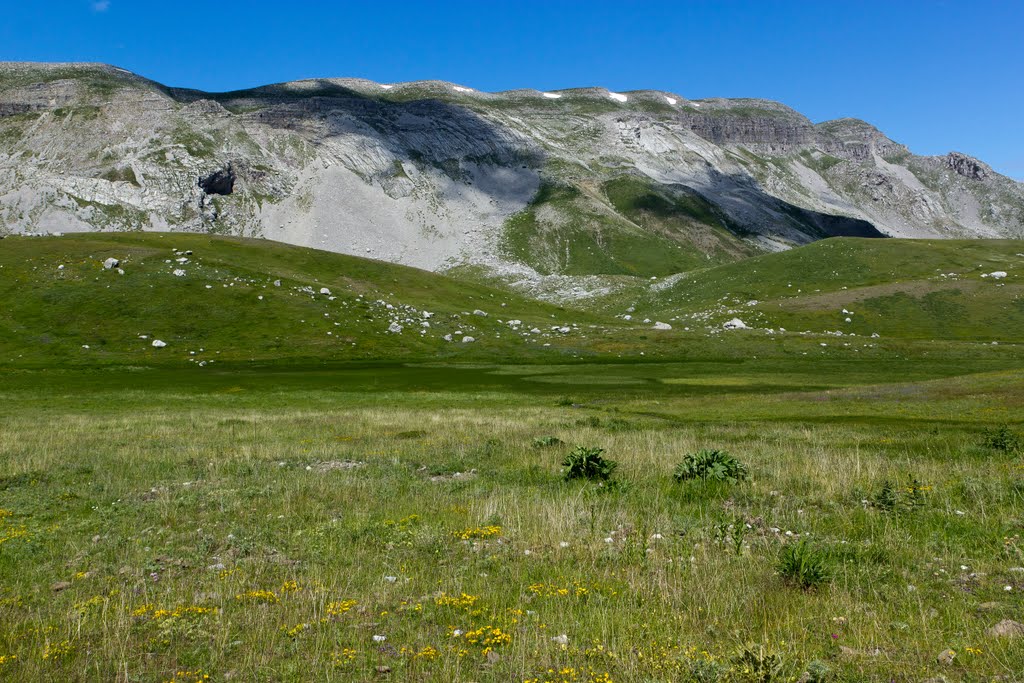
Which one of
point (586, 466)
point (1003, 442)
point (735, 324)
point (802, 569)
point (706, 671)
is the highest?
point (735, 324)

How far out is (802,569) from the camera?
35.4 feet

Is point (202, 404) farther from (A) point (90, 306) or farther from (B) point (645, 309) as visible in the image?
(B) point (645, 309)

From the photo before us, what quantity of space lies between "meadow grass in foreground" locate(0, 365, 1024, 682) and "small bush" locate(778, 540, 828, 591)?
0.13ft

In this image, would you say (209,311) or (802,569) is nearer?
(802,569)

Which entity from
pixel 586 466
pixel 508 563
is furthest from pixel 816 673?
pixel 586 466

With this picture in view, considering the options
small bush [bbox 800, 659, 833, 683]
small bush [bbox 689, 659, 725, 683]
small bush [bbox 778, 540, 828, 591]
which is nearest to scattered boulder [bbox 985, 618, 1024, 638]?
small bush [bbox 778, 540, 828, 591]

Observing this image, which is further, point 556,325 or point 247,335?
point 556,325

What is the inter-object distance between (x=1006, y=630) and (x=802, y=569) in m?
2.83

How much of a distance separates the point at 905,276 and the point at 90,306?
599 feet

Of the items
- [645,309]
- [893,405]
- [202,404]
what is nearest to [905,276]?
[645,309]

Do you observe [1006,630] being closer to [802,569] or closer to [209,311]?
[802,569]

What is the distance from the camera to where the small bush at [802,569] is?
10758 mm

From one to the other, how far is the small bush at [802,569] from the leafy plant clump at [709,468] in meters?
8.47

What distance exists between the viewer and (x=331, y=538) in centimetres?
1423
